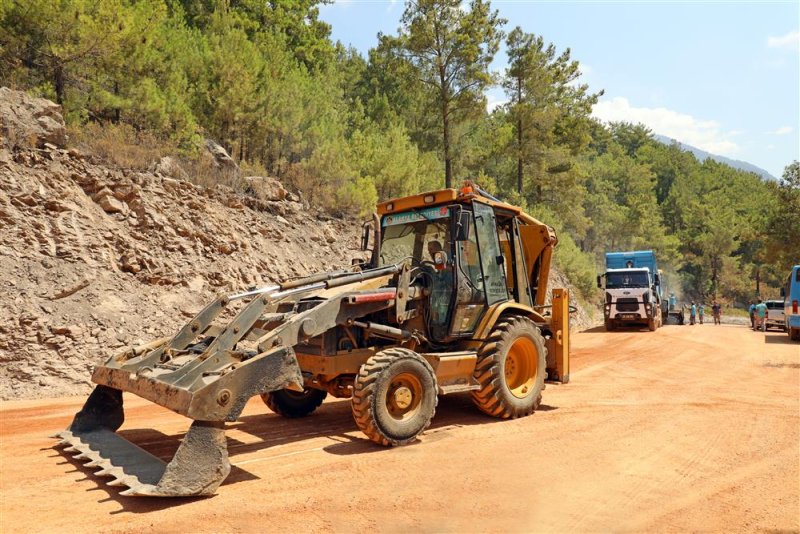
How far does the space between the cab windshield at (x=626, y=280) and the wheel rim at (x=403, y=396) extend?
18.8 m

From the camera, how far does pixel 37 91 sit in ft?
39.4

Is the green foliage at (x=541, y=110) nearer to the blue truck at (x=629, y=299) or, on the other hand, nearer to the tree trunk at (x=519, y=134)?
the tree trunk at (x=519, y=134)

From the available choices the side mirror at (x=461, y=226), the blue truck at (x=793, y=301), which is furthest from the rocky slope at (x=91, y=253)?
the blue truck at (x=793, y=301)

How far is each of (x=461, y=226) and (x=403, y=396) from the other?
218 cm

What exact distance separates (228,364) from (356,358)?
5.57ft

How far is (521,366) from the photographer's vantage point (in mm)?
7398

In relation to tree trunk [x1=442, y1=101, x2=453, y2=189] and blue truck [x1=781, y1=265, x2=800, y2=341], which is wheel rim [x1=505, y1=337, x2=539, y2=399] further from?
tree trunk [x1=442, y1=101, x2=453, y2=189]

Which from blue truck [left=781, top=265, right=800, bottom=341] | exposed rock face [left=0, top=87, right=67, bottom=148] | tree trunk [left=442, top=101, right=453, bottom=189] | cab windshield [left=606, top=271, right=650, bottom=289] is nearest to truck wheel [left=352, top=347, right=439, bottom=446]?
exposed rock face [left=0, top=87, right=67, bottom=148]

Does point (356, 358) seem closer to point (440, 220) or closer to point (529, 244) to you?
point (440, 220)

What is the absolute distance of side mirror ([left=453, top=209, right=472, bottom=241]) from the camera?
6.55m

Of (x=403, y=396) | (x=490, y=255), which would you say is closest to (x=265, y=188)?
(x=490, y=255)

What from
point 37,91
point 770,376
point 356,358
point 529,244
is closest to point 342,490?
point 356,358

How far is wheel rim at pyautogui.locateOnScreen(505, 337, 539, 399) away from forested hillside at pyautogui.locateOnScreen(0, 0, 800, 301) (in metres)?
10.5

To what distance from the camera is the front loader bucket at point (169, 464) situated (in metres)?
4.06
